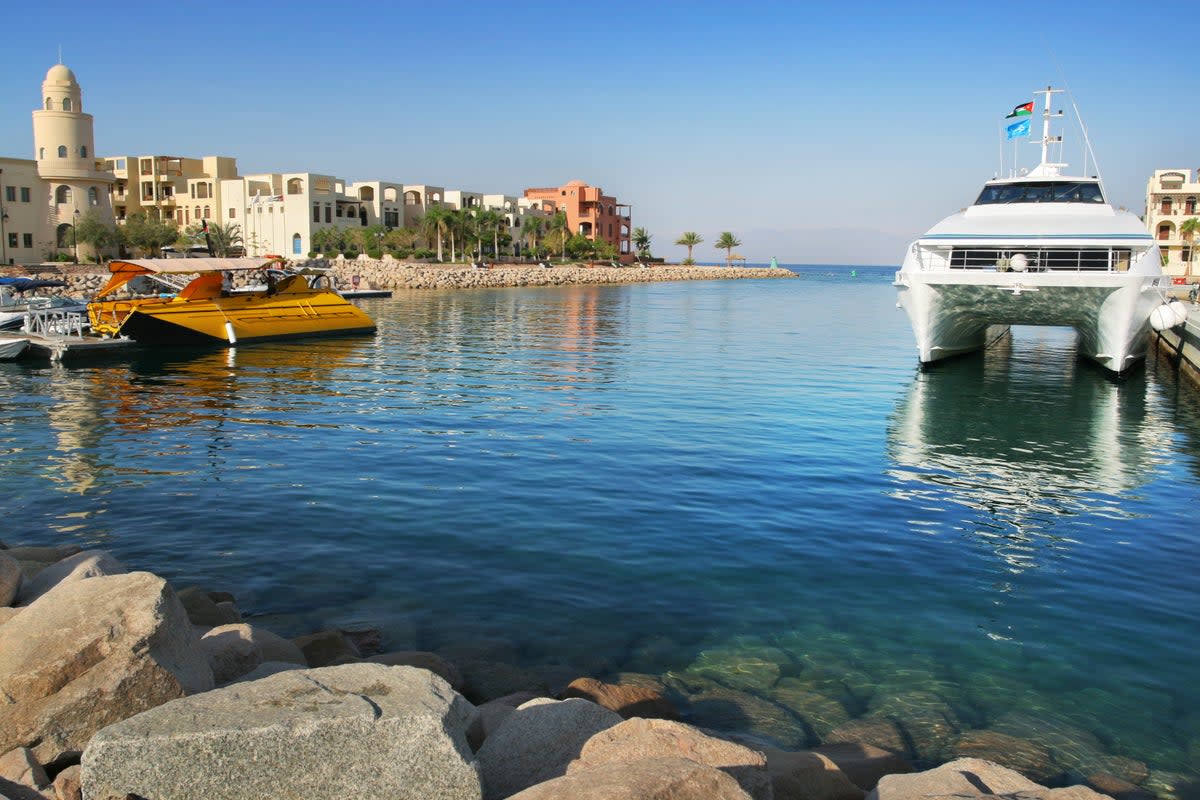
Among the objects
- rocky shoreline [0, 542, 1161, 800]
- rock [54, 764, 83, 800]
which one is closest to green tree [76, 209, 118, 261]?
rocky shoreline [0, 542, 1161, 800]

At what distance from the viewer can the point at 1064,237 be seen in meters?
19.8

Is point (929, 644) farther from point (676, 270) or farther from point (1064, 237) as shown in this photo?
point (676, 270)

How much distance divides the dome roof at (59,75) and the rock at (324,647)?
74872mm

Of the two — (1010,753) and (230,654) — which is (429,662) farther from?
(1010,753)

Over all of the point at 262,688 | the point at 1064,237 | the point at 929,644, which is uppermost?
the point at 1064,237

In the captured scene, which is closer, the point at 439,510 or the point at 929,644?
the point at 929,644

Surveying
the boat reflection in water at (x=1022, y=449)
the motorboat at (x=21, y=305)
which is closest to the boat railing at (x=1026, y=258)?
the boat reflection in water at (x=1022, y=449)

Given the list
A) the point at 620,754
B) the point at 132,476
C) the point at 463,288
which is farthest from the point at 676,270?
the point at 620,754

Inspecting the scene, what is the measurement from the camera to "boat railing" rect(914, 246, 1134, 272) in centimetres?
1964

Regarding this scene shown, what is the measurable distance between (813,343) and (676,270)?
Result: 88193 millimetres

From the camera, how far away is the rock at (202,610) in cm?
671

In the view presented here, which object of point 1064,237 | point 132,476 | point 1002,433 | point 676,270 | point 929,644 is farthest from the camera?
point 676,270

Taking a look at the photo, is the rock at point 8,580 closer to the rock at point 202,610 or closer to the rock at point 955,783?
the rock at point 202,610

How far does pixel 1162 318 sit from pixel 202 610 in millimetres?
21057
